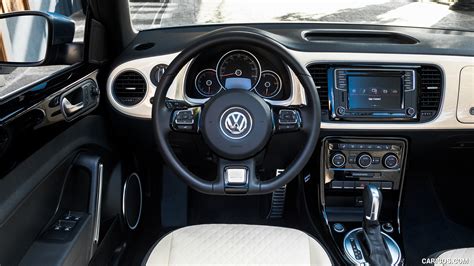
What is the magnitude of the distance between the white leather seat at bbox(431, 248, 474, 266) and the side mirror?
5.18 ft

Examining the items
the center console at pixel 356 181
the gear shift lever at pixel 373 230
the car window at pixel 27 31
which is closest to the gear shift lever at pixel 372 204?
the gear shift lever at pixel 373 230

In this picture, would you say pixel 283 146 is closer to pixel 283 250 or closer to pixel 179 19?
pixel 283 250

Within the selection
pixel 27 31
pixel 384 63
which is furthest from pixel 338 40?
pixel 27 31

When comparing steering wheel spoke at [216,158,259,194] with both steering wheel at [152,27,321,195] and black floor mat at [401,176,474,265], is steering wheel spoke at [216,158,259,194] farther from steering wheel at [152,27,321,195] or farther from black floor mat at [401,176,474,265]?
black floor mat at [401,176,474,265]

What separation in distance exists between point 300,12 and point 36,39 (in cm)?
119

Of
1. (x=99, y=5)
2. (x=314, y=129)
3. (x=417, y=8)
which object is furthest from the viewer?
(x=417, y=8)

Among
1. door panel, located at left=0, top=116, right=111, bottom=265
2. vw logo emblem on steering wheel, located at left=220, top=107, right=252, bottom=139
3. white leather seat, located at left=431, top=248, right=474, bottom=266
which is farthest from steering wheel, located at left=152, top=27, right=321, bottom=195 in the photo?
white leather seat, located at left=431, top=248, right=474, bottom=266

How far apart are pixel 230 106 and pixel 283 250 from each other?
1.87ft

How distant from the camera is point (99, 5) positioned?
200cm

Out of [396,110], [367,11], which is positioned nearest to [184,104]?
[396,110]

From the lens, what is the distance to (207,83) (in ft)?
6.13

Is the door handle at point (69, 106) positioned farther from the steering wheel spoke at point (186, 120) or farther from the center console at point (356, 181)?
the center console at point (356, 181)

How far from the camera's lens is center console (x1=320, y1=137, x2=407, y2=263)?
2.17 metres

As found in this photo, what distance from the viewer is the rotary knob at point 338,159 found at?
2.20 metres
